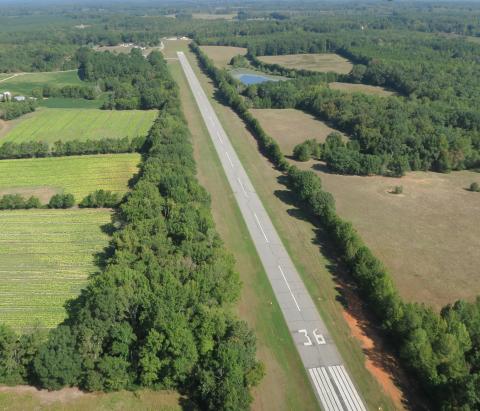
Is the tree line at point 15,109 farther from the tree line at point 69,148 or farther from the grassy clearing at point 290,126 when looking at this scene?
the grassy clearing at point 290,126

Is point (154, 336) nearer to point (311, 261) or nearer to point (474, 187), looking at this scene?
point (311, 261)

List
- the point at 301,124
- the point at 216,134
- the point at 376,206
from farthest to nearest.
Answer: the point at 301,124, the point at 216,134, the point at 376,206

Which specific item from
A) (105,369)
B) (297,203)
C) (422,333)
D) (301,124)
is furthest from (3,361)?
(301,124)

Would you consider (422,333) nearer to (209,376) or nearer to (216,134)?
(209,376)

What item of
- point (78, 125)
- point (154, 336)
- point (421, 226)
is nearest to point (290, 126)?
point (421, 226)

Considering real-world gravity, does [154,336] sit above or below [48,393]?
above

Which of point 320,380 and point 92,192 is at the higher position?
point 92,192
